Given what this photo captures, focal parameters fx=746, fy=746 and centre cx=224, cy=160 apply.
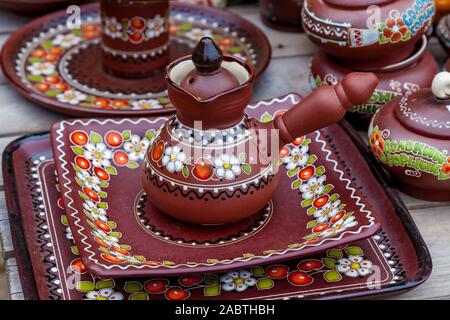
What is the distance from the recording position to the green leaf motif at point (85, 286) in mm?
700

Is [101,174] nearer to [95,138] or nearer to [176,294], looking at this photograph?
[95,138]

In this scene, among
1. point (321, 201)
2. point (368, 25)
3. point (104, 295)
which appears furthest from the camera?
point (368, 25)

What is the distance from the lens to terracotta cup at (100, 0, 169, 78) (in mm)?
1084

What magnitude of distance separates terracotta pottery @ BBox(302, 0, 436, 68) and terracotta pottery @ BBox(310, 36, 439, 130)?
0.02 meters

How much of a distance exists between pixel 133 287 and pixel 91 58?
0.57m

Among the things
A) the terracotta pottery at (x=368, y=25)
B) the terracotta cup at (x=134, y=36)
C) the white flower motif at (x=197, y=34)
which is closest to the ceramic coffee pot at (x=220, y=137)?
the terracotta pottery at (x=368, y=25)

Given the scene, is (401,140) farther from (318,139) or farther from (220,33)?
(220,33)

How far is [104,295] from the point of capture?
0.70m

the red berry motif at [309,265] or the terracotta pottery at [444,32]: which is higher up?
the terracotta pottery at [444,32]

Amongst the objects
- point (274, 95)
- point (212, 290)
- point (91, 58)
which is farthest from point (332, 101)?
point (91, 58)

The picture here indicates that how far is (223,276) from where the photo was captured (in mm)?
725

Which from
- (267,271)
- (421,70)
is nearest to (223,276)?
(267,271)

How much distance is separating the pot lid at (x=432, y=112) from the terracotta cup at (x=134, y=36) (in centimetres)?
41

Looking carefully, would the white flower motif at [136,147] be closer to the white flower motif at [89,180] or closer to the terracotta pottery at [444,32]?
the white flower motif at [89,180]
